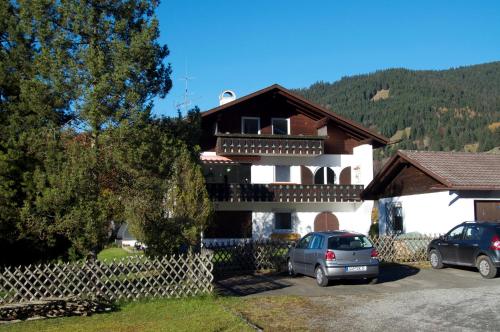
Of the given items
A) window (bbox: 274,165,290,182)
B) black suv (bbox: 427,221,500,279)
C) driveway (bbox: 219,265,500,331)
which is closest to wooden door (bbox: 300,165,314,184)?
window (bbox: 274,165,290,182)

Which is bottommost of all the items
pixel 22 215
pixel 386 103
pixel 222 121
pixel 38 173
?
pixel 22 215

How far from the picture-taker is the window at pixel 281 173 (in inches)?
1284

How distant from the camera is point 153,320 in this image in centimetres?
1084

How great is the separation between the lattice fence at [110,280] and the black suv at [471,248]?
8.36 m

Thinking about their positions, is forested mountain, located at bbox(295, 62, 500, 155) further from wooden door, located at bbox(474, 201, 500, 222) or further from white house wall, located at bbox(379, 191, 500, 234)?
wooden door, located at bbox(474, 201, 500, 222)

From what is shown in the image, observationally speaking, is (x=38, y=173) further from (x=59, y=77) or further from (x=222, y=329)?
(x=222, y=329)

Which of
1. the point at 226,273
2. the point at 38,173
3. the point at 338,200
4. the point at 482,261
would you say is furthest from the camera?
the point at 338,200

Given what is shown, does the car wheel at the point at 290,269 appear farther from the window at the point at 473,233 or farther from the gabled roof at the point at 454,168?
the gabled roof at the point at 454,168

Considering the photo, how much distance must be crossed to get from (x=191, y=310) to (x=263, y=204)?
800 inches

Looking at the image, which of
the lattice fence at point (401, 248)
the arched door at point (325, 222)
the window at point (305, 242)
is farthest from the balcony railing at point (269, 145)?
the window at point (305, 242)

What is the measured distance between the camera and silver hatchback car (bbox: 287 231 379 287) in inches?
584

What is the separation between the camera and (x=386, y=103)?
16750cm

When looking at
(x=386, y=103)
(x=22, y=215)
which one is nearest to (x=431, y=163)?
(x=22, y=215)

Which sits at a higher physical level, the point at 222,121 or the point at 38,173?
the point at 222,121
